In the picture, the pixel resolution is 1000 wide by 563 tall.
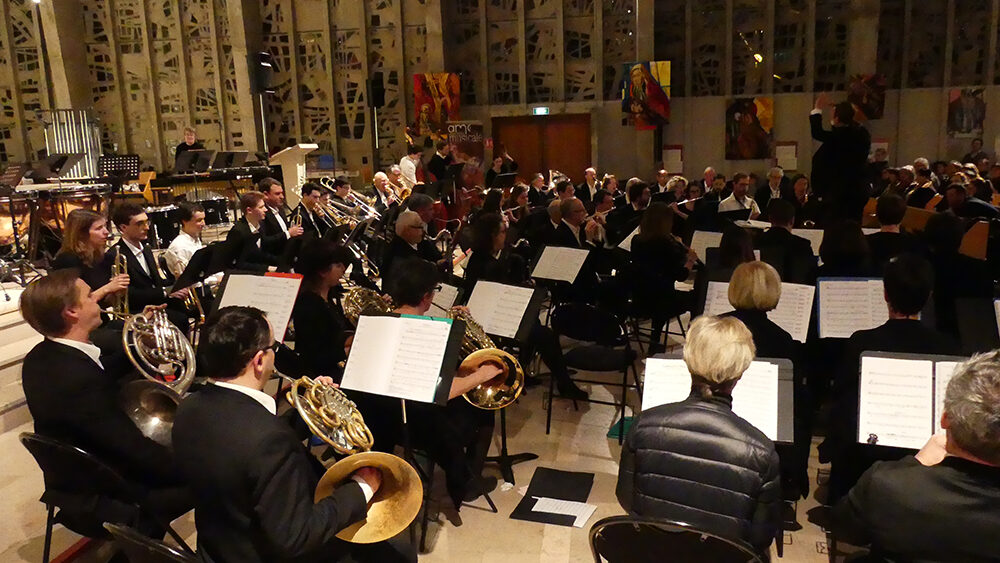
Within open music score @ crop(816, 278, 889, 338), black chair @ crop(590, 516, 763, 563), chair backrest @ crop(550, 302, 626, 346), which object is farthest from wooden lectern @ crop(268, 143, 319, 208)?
black chair @ crop(590, 516, 763, 563)

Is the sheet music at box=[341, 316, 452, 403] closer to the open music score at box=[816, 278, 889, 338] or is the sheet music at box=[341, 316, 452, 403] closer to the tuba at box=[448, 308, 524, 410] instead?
the tuba at box=[448, 308, 524, 410]

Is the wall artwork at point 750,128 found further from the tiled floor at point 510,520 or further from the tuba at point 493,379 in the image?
the tuba at point 493,379

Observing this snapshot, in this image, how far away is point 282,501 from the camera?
1.93 m

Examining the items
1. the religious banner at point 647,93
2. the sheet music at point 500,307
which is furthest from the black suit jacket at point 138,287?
the religious banner at point 647,93

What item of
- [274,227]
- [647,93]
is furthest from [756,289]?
[647,93]

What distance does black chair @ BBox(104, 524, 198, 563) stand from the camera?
1.85 metres

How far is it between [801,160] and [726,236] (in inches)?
428

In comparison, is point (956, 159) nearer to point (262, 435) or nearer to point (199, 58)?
point (262, 435)

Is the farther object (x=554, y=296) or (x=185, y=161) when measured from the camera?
(x=185, y=161)

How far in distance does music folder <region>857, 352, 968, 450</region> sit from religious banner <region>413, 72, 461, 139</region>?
1295cm

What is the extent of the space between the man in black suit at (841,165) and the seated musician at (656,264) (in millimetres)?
2064

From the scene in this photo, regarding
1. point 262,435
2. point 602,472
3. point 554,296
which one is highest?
point 262,435

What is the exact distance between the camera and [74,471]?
2.66 m

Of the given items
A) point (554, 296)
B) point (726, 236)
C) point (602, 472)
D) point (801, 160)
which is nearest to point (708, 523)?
A: point (602, 472)
